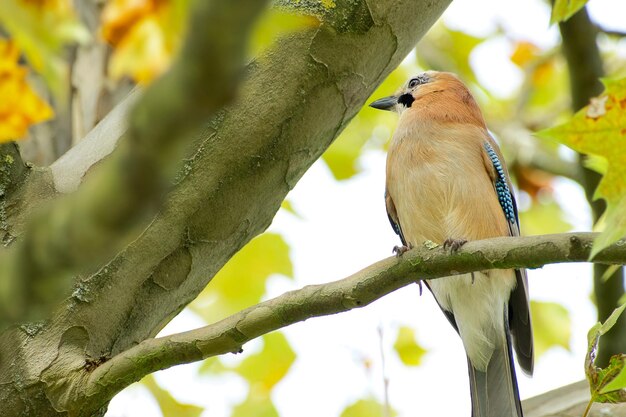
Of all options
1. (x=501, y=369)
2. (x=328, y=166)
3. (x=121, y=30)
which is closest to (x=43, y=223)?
(x=121, y=30)

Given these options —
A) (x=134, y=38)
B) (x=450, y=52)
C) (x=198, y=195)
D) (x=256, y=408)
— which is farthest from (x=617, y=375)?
(x=450, y=52)

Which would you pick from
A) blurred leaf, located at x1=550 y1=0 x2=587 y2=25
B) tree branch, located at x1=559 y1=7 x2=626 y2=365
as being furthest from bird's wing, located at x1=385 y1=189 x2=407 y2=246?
blurred leaf, located at x1=550 y1=0 x2=587 y2=25

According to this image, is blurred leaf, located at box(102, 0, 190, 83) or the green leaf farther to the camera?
blurred leaf, located at box(102, 0, 190, 83)

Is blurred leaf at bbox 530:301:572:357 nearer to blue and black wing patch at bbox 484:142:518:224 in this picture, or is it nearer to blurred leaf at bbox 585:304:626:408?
blue and black wing patch at bbox 484:142:518:224

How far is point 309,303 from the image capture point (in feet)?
7.20

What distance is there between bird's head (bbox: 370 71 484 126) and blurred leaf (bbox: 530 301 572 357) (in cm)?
A: 141

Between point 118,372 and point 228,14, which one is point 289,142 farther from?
point 228,14

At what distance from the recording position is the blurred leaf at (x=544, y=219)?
5855mm

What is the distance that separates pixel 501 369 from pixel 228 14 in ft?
11.4

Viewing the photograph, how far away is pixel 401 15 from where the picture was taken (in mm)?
2756

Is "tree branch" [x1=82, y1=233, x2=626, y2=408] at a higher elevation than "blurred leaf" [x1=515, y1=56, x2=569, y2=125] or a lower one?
lower

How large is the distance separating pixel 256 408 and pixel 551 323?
2.33 m

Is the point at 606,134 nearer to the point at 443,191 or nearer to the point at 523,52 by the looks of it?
the point at 443,191

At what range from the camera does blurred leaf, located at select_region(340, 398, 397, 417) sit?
13.2 ft
